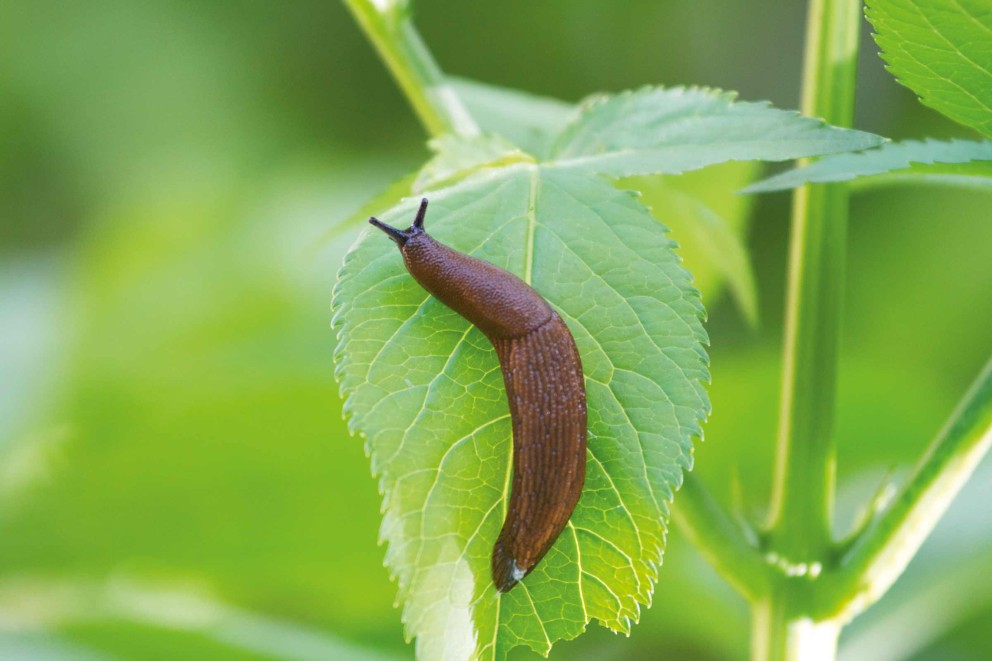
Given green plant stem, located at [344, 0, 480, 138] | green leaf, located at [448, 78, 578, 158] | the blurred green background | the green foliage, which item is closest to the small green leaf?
the green foliage

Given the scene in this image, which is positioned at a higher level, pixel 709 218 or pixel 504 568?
pixel 709 218

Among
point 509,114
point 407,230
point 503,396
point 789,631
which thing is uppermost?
point 509,114

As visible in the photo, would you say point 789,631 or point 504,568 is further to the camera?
point 789,631

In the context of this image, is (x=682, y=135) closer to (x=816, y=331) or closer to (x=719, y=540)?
(x=816, y=331)

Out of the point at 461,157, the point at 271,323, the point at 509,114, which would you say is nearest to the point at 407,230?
the point at 461,157

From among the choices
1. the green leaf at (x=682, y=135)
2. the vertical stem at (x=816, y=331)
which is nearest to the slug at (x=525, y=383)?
the green leaf at (x=682, y=135)

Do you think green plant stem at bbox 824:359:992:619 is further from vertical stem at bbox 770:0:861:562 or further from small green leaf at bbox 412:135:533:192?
small green leaf at bbox 412:135:533:192

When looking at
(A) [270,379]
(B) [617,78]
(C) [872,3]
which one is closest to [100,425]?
(A) [270,379]
